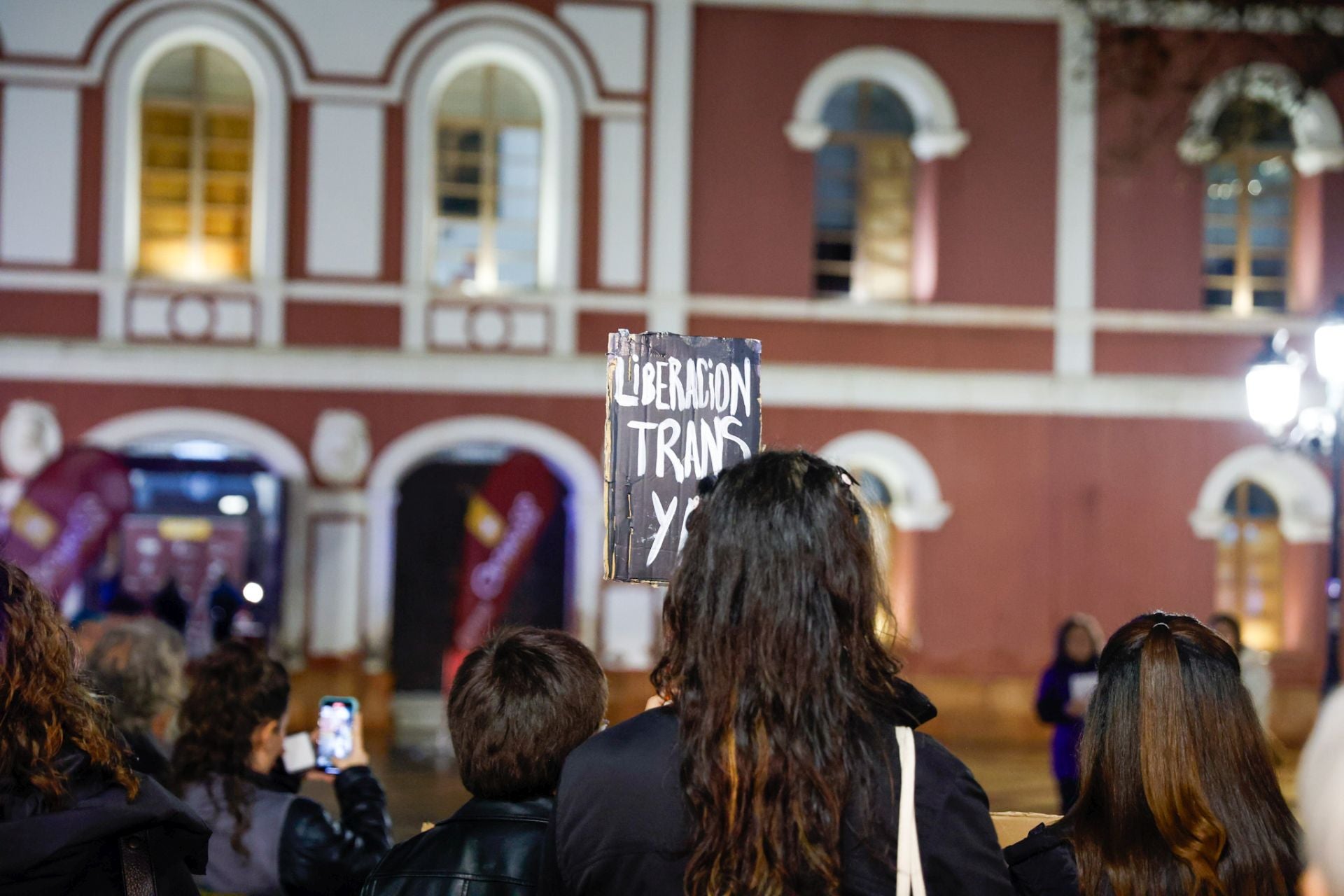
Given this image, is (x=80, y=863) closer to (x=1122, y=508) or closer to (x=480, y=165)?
(x=480, y=165)

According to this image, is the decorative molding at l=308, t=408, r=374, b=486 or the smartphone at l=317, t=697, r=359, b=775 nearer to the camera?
the smartphone at l=317, t=697, r=359, b=775

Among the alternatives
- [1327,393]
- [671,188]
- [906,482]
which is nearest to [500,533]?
[671,188]

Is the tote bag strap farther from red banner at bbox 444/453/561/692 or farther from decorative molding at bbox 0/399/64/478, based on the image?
decorative molding at bbox 0/399/64/478

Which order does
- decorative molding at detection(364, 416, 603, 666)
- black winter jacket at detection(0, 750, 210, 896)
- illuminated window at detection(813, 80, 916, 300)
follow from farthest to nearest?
illuminated window at detection(813, 80, 916, 300) → decorative molding at detection(364, 416, 603, 666) → black winter jacket at detection(0, 750, 210, 896)

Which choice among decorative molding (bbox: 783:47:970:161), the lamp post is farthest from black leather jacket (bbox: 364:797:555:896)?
decorative molding (bbox: 783:47:970:161)

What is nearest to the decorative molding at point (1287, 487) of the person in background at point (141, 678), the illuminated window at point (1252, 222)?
the illuminated window at point (1252, 222)

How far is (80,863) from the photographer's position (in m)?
2.16

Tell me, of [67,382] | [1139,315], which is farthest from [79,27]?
[1139,315]

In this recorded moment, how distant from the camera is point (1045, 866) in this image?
8.15ft

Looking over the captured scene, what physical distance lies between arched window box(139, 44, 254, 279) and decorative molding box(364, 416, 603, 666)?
2.25 meters

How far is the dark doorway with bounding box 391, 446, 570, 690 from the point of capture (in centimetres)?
1345

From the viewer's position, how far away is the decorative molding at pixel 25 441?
460 inches

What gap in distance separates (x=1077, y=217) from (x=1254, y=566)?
12.7 feet

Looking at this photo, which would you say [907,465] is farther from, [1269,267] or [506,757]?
[506,757]
